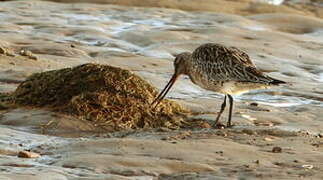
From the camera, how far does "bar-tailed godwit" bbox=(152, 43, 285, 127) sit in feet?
29.8

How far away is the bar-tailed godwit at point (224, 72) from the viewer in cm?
907

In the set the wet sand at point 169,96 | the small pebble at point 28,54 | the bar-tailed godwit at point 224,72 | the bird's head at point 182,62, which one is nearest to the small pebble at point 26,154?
the wet sand at point 169,96

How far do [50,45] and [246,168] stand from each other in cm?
620

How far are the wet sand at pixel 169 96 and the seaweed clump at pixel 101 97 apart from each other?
0.20 metres

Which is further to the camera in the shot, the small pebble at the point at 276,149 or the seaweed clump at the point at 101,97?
the seaweed clump at the point at 101,97

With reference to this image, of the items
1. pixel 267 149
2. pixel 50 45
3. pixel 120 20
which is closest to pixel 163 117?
pixel 267 149

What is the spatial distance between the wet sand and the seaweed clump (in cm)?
20

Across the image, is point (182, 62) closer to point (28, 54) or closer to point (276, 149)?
point (276, 149)

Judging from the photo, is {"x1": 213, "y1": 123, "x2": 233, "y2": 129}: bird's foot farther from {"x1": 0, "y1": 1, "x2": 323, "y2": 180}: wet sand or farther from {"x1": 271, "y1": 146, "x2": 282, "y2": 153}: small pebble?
{"x1": 271, "y1": 146, "x2": 282, "y2": 153}: small pebble

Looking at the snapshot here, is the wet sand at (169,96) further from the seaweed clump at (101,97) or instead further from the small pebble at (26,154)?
the seaweed clump at (101,97)

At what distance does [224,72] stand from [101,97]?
1234mm

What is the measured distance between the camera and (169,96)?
1039cm

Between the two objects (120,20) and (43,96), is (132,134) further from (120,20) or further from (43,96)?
(120,20)

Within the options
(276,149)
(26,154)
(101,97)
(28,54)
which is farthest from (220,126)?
(28,54)
